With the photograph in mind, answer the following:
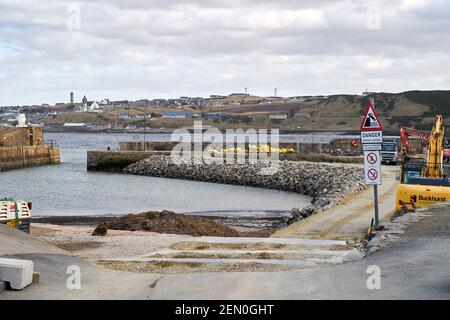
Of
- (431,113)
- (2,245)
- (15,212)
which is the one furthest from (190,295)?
(431,113)

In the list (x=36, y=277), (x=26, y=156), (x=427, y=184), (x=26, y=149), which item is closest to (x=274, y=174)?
(x=427, y=184)

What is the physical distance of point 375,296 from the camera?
8.89 meters

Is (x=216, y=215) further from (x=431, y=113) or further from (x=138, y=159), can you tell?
(x=431, y=113)

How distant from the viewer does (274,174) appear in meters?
50.8

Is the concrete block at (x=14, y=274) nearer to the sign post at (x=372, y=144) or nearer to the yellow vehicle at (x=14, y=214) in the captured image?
the yellow vehicle at (x=14, y=214)

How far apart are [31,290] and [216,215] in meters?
23.2

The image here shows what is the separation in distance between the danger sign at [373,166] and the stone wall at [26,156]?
58.2 m

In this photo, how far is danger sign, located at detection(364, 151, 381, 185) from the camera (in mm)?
14945

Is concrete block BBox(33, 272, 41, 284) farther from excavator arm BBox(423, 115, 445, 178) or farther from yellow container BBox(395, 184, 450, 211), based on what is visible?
excavator arm BBox(423, 115, 445, 178)

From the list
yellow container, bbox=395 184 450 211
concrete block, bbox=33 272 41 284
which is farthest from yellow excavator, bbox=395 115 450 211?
concrete block, bbox=33 272 41 284

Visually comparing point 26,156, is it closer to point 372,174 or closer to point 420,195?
point 420,195

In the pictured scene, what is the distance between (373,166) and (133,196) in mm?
29533

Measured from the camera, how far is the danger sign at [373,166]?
14.9m

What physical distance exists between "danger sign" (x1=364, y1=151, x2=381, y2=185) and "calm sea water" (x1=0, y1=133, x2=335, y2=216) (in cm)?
1821
